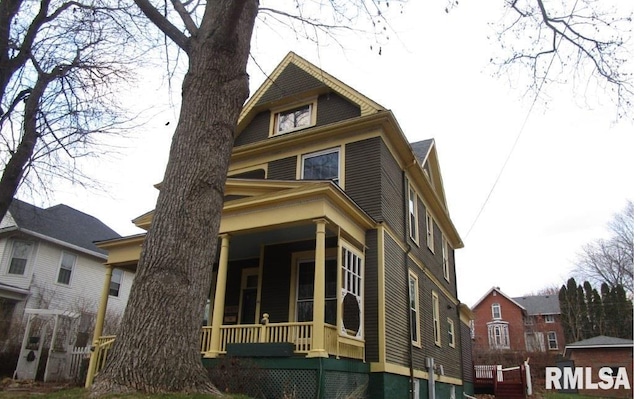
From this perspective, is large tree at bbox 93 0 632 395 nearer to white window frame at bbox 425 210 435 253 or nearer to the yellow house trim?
the yellow house trim

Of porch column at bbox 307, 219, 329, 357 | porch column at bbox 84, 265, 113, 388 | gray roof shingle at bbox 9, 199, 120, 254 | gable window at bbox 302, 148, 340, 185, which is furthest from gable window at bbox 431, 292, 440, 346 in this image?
gray roof shingle at bbox 9, 199, 120, 254

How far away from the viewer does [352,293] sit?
A: 30.9ft

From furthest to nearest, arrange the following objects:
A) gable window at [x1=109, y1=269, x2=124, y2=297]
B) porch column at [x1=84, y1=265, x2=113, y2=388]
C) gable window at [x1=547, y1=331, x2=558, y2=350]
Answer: gable window at [x1=547, y1=331, x2=558, y2=350], gable window at [x1=109, y1=269, x2=124, y2=297], porch column at [x1=84, y1=265, x2=113, y2=388]

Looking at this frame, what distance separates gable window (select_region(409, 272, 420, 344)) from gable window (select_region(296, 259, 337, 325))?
8.65ft

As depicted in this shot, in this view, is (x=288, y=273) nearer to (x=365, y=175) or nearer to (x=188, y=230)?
(x=365, y=175)

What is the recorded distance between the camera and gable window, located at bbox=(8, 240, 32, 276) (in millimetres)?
19062

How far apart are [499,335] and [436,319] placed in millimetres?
35535

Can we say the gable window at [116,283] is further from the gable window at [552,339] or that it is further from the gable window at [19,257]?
the gable window at [552,339]

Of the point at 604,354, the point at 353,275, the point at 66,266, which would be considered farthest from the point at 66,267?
the point at 604,354

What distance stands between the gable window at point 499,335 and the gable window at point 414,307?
1470 inches

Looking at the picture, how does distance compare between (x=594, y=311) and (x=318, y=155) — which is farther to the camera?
(x=594, y=311)

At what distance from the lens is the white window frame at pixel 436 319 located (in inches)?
570

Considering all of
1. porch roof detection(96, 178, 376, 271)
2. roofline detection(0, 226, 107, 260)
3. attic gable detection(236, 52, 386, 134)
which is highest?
attic gable detection(236, 52, 386, 134)

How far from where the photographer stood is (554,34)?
7.90 metres
